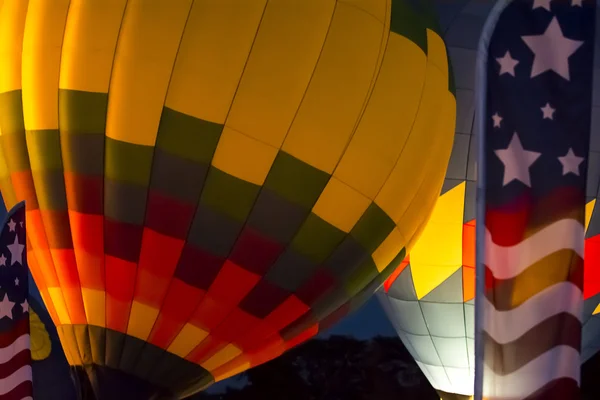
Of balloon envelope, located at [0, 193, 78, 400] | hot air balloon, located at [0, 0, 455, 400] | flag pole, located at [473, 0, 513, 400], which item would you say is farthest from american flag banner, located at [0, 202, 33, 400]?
balloon envelope, located at [0, 193, 78, 400]

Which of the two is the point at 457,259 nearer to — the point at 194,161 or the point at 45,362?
the point at 194,161

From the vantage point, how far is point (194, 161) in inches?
196

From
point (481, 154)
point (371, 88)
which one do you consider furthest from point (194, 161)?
point (481, 154)

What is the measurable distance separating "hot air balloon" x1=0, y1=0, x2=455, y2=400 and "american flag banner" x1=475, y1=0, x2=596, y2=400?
2511 millimetres

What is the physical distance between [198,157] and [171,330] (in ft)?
3.43

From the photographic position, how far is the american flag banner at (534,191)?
2555mm

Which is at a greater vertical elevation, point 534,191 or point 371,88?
point 371,88

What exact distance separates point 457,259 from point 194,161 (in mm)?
3652

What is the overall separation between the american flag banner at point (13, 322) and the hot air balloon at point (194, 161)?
0.87 m

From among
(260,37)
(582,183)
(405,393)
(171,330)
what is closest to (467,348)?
(171,330)

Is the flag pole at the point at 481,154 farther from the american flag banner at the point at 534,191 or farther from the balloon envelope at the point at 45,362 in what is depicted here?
the balloon envelope at the point at 45,362

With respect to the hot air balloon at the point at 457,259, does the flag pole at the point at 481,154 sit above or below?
below

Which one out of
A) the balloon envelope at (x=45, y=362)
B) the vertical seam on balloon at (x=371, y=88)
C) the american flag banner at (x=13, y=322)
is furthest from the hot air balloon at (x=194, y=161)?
the balloon envelope at (x=45, y=362)

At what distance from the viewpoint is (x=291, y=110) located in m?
5.02
